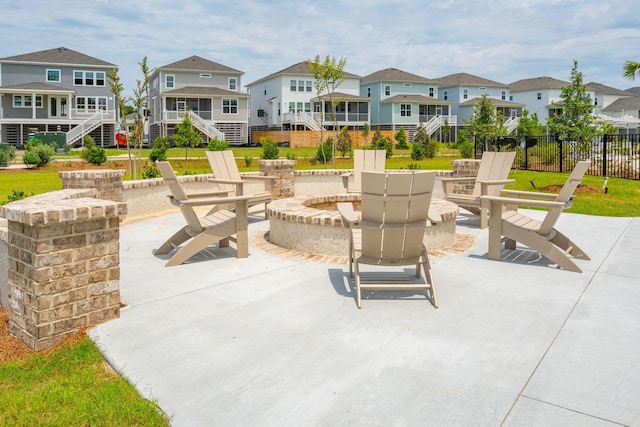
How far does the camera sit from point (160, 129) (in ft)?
144

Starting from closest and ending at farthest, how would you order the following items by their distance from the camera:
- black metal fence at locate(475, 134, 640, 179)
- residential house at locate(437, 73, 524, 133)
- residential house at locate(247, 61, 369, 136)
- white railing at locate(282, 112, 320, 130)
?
black metal fence at locate(475, 134, 640, 179), white railing at locate(282, 112, 320, 130), residential house at locate(247, 61, 369, 136), residential house at locate(437, 73, 524, 133)

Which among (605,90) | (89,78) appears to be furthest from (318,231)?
(605,90)

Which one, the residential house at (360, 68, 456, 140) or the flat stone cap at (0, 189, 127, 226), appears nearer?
the flat stone cap at (0, 189, 127, 226)

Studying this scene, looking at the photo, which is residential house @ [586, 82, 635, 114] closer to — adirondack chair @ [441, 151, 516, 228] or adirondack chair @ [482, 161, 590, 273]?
adirondack chair @ [441, 151, 516, 228]

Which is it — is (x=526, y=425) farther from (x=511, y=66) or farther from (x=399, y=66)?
(x=511, y=66)

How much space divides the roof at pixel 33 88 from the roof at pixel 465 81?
39.1m

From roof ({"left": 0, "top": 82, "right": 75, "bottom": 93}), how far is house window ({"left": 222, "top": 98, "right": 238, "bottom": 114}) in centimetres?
1245

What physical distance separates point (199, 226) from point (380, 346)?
3288 millimetres

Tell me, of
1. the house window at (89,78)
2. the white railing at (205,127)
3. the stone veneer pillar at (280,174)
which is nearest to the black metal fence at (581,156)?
the stone veneer pillar at (280,174)

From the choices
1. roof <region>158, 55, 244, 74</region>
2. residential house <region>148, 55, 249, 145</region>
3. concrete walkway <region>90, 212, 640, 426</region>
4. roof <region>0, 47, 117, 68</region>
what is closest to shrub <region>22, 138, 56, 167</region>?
concrete walkway <region>90, 212, 640, 426</region>

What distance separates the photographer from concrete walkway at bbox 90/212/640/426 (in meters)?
2.79

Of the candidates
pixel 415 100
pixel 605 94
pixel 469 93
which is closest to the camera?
pixel 415 100

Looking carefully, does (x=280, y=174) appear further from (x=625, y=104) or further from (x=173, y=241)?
(x=625, y=104)

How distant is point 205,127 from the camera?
42.4 m
